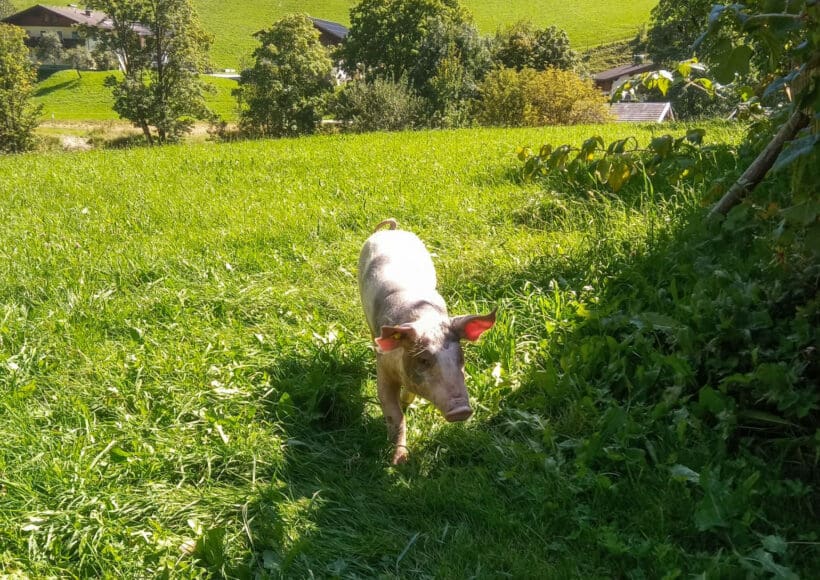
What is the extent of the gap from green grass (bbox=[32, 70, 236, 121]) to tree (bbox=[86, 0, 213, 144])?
35.1 ft

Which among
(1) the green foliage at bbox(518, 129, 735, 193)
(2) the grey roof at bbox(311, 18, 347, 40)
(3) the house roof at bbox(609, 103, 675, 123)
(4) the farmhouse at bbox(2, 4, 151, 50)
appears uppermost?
(4) the farmhouse at bbox(2, 4, 151, 50)

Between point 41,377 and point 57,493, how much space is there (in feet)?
3.98

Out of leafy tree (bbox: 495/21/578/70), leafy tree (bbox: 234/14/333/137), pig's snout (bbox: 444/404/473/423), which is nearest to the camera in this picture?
pig's snout (bbox: 444/404/473/423)

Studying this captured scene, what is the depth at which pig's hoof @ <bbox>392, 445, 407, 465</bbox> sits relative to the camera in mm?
3396

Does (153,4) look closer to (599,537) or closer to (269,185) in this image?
(269,185)

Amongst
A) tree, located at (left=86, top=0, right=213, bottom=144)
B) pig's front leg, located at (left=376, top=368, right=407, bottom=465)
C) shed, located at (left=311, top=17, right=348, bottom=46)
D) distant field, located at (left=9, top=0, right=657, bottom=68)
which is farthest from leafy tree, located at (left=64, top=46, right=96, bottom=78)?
pig's front leg, located at (left=376, top=368, right=407, bottom=465)

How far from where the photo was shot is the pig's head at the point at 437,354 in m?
3.07

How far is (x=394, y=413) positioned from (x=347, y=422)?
1.57ft

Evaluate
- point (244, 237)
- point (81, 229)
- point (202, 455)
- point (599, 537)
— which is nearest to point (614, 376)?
point (599, 537)

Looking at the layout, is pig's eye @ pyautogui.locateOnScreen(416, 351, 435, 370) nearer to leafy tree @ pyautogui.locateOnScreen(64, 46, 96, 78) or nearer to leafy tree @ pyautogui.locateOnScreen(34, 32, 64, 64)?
leafy tree @ pyautogui.locateOnScreen(64, 46, 96, 78)

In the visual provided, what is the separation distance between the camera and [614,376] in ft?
11.7

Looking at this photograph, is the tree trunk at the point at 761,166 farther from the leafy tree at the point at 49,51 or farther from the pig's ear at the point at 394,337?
the leafy tree at the point at 49,51

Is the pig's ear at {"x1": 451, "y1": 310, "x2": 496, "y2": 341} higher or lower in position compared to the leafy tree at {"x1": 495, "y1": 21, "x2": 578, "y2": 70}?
lower

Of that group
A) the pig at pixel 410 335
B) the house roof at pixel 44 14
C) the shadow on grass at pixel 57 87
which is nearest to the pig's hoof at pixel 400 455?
the pig at pixel 410 335
